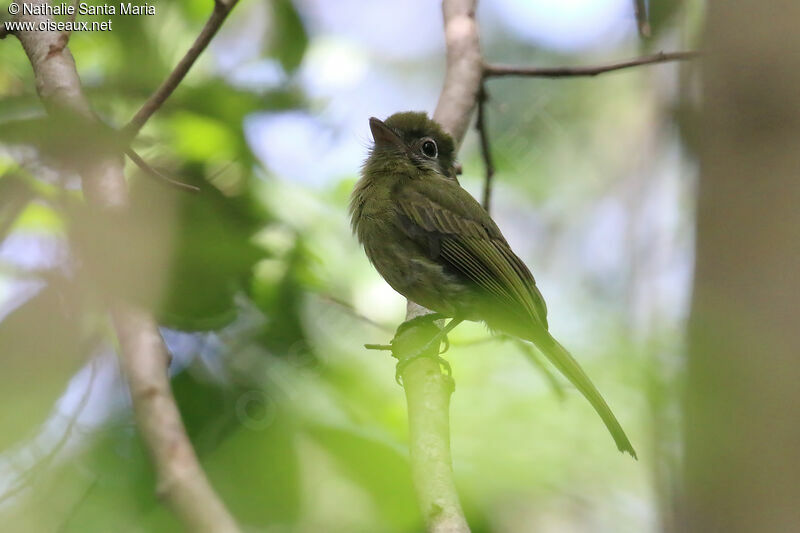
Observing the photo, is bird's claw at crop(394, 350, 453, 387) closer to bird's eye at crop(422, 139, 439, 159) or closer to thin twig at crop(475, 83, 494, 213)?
thin twig at crop(475, 83, 494, 213)

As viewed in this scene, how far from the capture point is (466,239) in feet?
12.9

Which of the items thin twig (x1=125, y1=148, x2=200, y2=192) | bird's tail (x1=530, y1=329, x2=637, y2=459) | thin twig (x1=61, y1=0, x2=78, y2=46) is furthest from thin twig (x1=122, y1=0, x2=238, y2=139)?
bird's tail (x1=530, y1=329, x2=637, y2=459)

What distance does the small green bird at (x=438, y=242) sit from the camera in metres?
3.68

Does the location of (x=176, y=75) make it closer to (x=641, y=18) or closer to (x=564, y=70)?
(x=564, y=70)

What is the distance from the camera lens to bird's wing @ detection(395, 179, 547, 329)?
3.76 m

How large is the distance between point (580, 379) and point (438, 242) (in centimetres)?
93

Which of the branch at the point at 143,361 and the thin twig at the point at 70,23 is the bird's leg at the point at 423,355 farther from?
the thin twig at the point at 70,23

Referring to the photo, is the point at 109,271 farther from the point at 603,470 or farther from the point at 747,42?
the point at 603,470

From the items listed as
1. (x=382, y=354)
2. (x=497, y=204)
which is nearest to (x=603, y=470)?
(x=382, y=354)

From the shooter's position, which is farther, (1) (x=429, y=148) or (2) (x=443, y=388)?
(1) (x=429, y=148)

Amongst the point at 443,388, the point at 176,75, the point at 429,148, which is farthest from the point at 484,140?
the point at 176,75

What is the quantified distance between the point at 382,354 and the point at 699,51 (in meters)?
2.10

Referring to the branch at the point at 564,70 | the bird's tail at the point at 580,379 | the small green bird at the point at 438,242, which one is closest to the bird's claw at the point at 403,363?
the small green bird at the point at 438,242

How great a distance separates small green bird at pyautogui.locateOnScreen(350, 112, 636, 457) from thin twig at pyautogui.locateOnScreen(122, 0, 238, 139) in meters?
1.34
